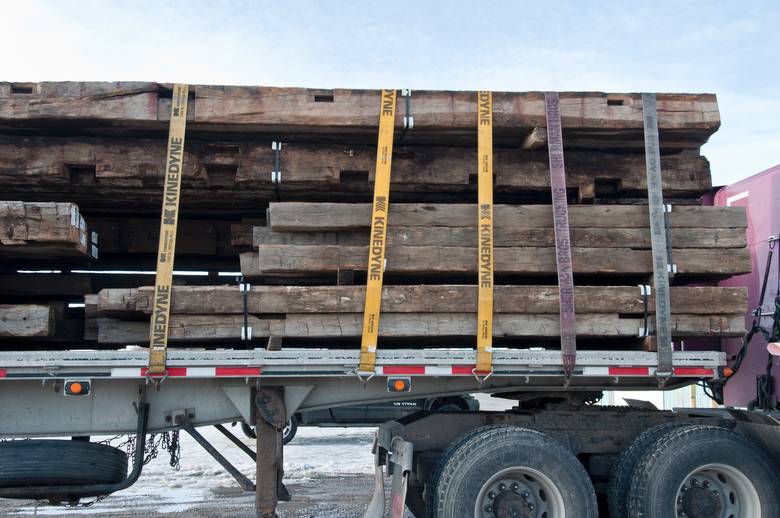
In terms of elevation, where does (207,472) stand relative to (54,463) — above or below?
below

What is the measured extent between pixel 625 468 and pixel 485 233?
78.3 inches

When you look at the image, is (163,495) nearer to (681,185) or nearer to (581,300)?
(581,300)

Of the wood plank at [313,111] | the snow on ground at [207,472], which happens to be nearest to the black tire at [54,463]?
the wood plank at [313,111]

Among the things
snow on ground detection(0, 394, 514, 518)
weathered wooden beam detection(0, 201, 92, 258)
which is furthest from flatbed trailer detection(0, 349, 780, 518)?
Result: snow on ground detection(0, 394, 514, 518)

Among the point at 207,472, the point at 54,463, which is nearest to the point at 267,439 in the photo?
the point at 54,463

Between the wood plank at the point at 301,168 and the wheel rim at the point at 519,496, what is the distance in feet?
6.95

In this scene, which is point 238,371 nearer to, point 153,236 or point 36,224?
point 36,224

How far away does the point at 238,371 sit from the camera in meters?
4.44

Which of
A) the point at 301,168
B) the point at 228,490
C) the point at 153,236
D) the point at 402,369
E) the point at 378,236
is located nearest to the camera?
the point at 402,369

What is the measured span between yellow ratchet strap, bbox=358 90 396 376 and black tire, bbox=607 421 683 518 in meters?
1.99

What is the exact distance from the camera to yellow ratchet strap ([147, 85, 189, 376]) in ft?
14.3

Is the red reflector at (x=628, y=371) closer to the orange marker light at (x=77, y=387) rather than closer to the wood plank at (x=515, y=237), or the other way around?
the wood plank at (x=515, y=237)

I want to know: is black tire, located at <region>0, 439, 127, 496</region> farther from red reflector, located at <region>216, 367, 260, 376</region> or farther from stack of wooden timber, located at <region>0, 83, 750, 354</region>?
red reflector, located at <region>216, 367, 260, 376</region>

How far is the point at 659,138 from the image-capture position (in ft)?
16.8
